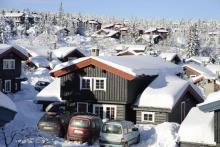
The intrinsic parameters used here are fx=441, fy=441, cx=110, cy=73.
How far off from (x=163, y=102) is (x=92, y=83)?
5.80 metres

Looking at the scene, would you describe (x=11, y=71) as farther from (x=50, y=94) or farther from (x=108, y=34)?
(x=108, y=34)

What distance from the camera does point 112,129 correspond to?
79.6 feet

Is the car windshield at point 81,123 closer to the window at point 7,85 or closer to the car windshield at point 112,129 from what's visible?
the car windshield at point 112,129

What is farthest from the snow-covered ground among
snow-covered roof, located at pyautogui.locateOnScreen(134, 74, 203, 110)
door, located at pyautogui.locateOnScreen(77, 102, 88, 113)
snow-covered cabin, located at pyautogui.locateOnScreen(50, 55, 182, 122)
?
door, located at pyautogui.locateOnScreen(77, 102, 88, 113)

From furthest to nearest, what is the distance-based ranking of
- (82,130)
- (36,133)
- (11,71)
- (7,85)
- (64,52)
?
(64,52) → (11,71) → (7,85) → (82,130) → (36,133)

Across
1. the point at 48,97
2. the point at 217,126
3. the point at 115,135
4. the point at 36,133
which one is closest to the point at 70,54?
the point at 48,97

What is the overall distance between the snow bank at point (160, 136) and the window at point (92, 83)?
646 cm

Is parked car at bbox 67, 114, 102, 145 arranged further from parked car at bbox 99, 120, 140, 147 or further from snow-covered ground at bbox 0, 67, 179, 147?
parked car at bbox 99, 120, 140, 147

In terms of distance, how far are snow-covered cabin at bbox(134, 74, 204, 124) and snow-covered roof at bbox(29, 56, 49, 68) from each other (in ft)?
133

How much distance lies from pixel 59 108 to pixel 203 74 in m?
36.6

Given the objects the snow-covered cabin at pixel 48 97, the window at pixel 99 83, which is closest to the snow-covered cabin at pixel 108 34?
the snow-covered cabin at pixel 48 97

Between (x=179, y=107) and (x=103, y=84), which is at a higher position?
(x=103, y=84)

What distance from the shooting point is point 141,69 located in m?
33.4

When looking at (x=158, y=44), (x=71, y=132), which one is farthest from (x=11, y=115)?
(x=158, y=44)
